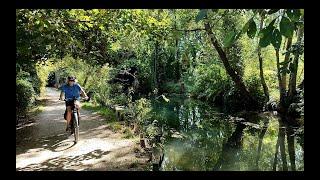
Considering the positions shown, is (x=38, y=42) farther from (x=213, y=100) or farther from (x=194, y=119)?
(x=213, y=100)

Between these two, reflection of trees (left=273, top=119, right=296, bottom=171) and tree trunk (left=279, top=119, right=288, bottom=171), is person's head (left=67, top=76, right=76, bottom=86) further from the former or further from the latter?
tree trunk (left=279, top=119, right=288, bottom=171)

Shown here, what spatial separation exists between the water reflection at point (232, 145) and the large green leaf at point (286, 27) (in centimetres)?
525

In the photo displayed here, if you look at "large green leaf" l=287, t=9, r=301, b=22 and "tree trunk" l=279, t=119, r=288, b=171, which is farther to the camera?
"tree trunk" l=279, t=119, r=288, b=171

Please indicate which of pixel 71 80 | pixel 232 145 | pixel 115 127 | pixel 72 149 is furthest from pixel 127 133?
pixel 232 145

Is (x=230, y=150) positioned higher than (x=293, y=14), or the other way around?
(x=293, y=14)

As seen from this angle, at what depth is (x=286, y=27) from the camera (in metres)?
3.20

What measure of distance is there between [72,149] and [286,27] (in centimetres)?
631

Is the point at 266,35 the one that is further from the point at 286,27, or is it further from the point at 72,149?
the point at 72,149

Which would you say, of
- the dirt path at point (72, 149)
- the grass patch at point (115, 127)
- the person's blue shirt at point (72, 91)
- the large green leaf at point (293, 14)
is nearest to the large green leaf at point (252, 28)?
the large green leaf at point (293, 14)
